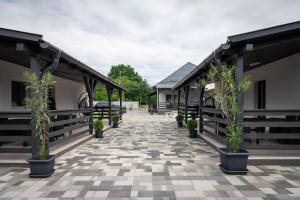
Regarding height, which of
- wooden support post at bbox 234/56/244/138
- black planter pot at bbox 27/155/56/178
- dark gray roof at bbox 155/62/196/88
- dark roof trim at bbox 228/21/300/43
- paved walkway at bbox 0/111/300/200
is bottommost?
paved walkway at bbox 0/111/300/200

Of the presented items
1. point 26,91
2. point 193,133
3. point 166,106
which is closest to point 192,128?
point 193,133

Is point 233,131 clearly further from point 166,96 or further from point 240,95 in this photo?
point 166,96

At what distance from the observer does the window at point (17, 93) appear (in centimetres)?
719

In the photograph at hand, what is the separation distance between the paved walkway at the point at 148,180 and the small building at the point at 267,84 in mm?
1052

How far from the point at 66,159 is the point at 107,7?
6190mm

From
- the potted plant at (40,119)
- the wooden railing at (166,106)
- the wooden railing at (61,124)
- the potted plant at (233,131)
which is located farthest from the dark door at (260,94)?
the wooden railing at (166,106)

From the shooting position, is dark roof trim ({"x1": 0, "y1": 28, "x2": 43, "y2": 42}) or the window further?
the window

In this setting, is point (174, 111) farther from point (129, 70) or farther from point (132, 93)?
point (129, 70)

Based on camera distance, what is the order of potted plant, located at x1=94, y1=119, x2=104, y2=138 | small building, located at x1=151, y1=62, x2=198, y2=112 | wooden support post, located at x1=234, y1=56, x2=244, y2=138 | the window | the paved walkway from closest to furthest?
the paved walkway, wooden support post, located at x1=234, y1=56, x2=244, y2=138, the window, potted plant, located at x1=94, y1=119, x2=104, y2=138, small building, located at x1=151, y1=62, x2=198, y2=112

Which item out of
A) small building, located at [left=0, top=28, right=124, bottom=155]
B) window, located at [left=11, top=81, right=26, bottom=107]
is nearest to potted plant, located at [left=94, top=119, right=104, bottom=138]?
small building, located at [left=0, top=28, right=124, bottom=155]

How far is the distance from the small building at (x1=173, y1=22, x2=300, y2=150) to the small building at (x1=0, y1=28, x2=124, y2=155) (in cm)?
365

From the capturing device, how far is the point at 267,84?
8109mm

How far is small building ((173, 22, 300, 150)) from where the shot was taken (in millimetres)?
4570

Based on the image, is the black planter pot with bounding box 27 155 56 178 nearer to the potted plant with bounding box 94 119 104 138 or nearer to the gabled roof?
the gabled roof
